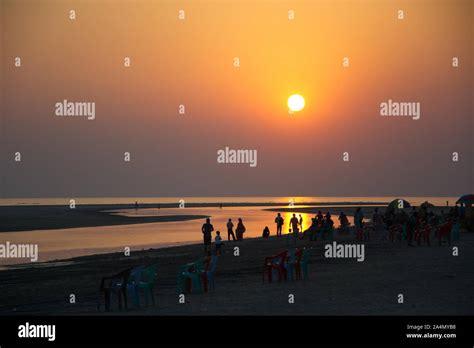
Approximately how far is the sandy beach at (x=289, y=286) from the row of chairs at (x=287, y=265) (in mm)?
455

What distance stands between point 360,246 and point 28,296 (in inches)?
648

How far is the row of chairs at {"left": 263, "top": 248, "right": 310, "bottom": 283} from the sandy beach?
1.49 ft

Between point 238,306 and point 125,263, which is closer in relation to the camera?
point 238,306

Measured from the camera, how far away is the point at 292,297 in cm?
1550

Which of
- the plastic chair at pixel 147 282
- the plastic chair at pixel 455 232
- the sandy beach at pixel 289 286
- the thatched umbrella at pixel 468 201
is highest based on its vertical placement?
the thatched umbrella at pixel 468 201

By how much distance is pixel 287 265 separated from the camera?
19.6m

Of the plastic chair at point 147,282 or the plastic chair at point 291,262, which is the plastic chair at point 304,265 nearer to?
the plastic chair at point 291,262

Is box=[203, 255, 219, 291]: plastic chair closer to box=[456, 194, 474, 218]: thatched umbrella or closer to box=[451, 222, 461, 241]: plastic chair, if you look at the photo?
box=[451, 222, 461, 241]: plastic chair

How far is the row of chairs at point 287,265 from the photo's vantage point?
63.2ft

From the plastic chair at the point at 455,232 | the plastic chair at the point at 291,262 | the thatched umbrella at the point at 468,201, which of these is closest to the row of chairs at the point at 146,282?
the plastic chair at the point at 291,262

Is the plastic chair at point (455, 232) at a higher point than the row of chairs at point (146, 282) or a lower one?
higher
